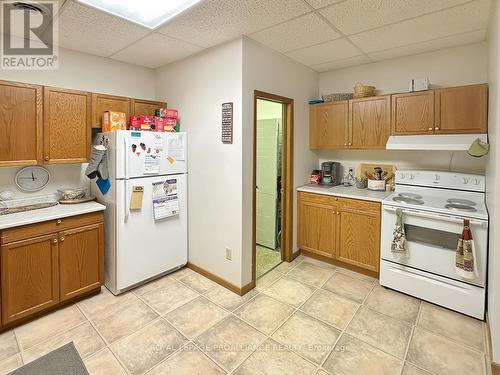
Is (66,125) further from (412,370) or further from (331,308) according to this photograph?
(412,370)

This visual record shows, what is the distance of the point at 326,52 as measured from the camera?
2.98m

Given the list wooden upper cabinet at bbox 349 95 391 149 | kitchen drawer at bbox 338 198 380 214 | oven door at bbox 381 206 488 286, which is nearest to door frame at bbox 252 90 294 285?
kitchen drawer at bbox 338 198 380 214

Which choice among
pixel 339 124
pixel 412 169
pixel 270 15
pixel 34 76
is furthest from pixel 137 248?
pixel 412 169

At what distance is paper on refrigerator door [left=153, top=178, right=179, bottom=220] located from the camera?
2.84 m

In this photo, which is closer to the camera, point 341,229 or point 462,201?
point 462,201

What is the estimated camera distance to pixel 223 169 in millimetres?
2764

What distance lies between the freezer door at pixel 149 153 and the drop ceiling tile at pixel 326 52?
159cm

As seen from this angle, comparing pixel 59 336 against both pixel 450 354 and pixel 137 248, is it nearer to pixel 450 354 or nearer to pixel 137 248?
pixel 137 248

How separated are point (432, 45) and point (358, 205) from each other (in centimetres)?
180

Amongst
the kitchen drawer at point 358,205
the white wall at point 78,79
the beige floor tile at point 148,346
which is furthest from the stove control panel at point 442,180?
the white wall at point 78,79

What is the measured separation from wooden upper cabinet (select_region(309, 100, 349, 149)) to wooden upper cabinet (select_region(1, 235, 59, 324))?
3052mm

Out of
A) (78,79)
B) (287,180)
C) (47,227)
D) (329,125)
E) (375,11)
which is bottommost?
(47,227)

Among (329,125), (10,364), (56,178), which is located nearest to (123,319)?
(10,364)

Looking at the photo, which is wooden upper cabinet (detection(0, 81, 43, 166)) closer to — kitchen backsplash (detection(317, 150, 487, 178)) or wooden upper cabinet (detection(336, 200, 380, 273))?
wooden upper cabinet (detection(336, 200, 380, 273))
